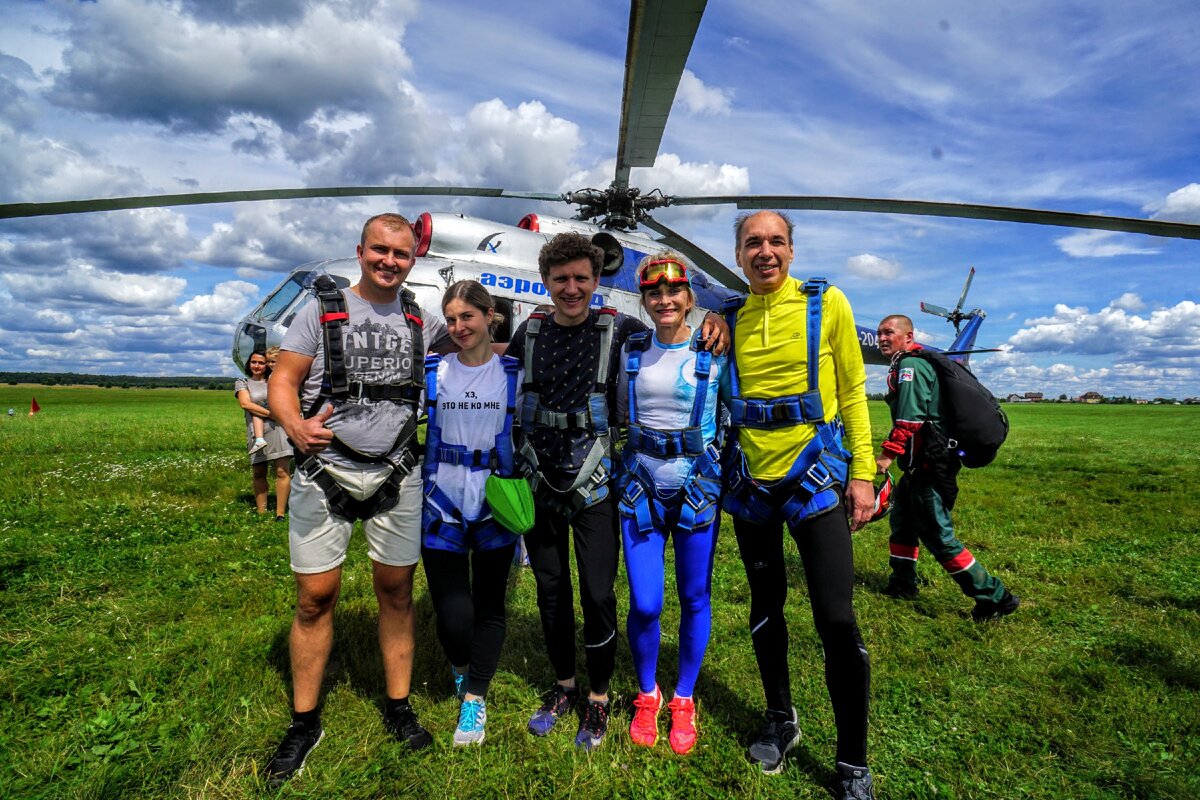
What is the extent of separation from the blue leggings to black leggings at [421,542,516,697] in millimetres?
743

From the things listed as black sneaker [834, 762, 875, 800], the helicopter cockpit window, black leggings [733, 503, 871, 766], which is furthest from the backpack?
the helicopter cockpit window

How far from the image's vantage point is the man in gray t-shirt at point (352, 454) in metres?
2.99

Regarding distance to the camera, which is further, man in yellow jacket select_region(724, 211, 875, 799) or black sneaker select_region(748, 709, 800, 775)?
black sneaker select_region(748, 709, 800, 775)

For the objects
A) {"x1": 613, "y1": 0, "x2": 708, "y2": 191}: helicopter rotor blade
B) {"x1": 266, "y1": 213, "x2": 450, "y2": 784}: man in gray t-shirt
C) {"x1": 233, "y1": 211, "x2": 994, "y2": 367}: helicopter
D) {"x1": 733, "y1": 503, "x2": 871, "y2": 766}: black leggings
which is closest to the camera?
{"x1": 733, "y1": 503, "x2": 871, "y2": 766}: black leggings

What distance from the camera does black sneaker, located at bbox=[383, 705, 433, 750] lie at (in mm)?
3268

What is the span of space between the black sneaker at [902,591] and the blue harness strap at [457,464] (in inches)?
174

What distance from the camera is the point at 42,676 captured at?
3746 millimetres

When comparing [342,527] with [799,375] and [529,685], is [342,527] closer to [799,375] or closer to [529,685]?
[529,685]

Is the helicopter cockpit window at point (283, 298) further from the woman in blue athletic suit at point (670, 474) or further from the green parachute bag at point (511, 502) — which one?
the woman in blue athletic suit at point (670, 474)

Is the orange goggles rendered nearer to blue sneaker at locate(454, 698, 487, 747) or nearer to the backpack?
blue sneaker at locate(454, 698, 487, 747)

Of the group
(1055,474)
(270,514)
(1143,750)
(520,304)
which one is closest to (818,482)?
(1143,750)

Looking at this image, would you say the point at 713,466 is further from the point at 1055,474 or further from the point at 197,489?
the point at 1055,474

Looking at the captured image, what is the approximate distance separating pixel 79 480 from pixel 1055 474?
66.0 ft

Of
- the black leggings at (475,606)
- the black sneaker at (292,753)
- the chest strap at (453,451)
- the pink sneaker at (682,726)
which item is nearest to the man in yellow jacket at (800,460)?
the pink sneaker at (682,726)
